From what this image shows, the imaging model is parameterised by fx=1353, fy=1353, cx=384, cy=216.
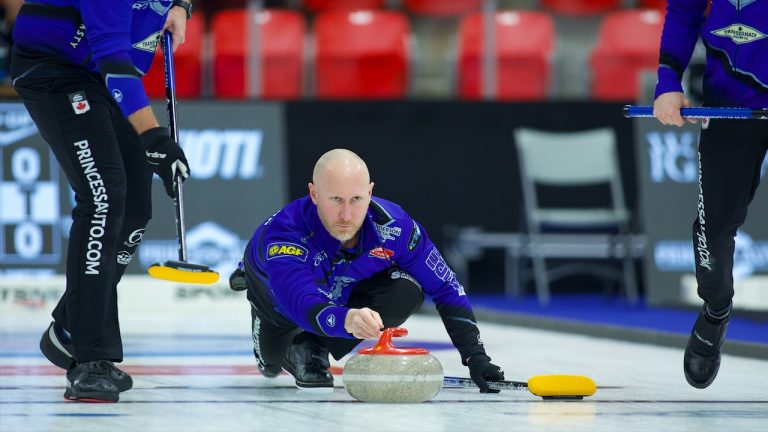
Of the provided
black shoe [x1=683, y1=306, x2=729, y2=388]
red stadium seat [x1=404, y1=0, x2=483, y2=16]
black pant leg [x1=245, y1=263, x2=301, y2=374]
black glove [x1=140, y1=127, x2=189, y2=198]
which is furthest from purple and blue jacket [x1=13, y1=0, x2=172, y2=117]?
red stadium seat [x1=404, y1=0, x2=483, y2=16]

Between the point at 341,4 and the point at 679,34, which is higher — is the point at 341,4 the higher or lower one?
the lower one

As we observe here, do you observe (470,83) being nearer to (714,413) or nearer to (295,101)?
(295,101)

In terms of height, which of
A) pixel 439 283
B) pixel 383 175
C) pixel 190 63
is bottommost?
pixel 383 175

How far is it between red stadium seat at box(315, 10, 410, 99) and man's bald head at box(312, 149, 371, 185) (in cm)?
655

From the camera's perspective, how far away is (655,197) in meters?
9.43

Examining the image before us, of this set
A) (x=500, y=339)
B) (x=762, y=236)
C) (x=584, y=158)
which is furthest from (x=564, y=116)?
(x=500, y=339)

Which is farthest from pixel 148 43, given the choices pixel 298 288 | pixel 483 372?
pixel 483 372

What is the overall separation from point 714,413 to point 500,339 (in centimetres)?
341

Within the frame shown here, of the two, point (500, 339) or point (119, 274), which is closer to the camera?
point (119, 274)

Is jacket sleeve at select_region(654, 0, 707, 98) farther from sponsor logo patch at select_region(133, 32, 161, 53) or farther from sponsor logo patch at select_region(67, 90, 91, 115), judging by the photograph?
sponsor logo patch at select_region(67, 90, 91, 115)

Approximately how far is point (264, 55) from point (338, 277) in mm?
6457

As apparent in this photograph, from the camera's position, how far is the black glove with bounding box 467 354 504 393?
429cm

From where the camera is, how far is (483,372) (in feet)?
14.1

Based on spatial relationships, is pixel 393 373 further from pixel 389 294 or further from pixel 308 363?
pixel 308 363
